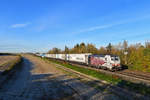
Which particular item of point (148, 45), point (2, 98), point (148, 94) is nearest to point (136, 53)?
point (148, 45)

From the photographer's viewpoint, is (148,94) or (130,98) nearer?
(130,98)

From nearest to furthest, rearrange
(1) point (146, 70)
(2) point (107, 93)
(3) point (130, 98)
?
1. (3) point (130, 98)
2. (2) point (107, 93)
3. (1) point (146, 70)

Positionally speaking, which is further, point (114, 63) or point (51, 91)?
point (114, 63)

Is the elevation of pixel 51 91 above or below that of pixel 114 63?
below

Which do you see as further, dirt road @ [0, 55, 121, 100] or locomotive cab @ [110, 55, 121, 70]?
locomotive cab @ [110, 55, 121, 70]

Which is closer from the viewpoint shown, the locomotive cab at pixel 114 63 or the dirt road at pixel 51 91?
the dirt road at pixel 51 91

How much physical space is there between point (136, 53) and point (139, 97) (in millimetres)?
19090

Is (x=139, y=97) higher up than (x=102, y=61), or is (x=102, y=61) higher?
(x=102, y=61)

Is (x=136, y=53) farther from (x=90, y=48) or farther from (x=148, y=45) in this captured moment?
(x=90, y=48)

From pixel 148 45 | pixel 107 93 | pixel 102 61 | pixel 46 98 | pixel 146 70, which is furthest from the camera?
pixel 148 45

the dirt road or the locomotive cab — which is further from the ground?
the locomotive cab

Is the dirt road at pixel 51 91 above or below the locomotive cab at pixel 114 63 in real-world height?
below

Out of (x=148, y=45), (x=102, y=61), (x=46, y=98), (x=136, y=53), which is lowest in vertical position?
(x=46, y=98)

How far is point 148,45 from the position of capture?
2538cm
